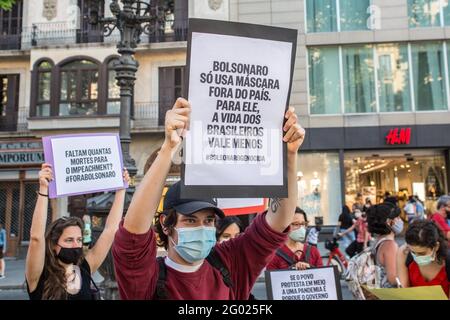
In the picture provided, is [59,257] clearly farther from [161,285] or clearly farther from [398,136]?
[398,136]

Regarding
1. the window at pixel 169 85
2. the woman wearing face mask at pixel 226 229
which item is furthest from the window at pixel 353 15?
the woman wearing face mask at pixel 226 229

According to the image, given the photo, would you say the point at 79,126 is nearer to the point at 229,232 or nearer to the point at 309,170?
the point at 309,170

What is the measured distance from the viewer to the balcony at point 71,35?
1986cm

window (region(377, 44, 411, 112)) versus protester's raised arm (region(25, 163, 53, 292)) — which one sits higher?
window (region(377, 44, 411, 112))

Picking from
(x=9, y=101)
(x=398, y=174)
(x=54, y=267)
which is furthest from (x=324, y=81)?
(x=54, y=267)

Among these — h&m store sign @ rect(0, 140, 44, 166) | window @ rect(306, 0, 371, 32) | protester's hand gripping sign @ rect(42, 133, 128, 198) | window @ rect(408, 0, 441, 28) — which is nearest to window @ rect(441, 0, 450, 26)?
window @ rect(408, 0, 441, 28)

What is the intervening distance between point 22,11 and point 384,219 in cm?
2130

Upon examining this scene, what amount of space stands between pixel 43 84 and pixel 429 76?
1717 cm

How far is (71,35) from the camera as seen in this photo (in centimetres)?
1994

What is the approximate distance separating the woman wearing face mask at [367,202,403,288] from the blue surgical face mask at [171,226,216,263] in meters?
2.33

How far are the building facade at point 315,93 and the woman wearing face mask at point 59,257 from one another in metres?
14.1

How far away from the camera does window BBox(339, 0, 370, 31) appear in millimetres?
18625

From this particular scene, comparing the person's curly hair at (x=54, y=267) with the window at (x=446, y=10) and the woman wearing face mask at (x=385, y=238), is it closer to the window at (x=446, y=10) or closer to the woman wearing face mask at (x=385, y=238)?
the woman wearing face mask at (x=385, y=238)

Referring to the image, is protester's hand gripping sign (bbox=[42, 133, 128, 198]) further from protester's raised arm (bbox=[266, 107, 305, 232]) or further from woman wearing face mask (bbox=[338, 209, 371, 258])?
woman wearing face mask (bbox=[338, 209, 371, 258])
